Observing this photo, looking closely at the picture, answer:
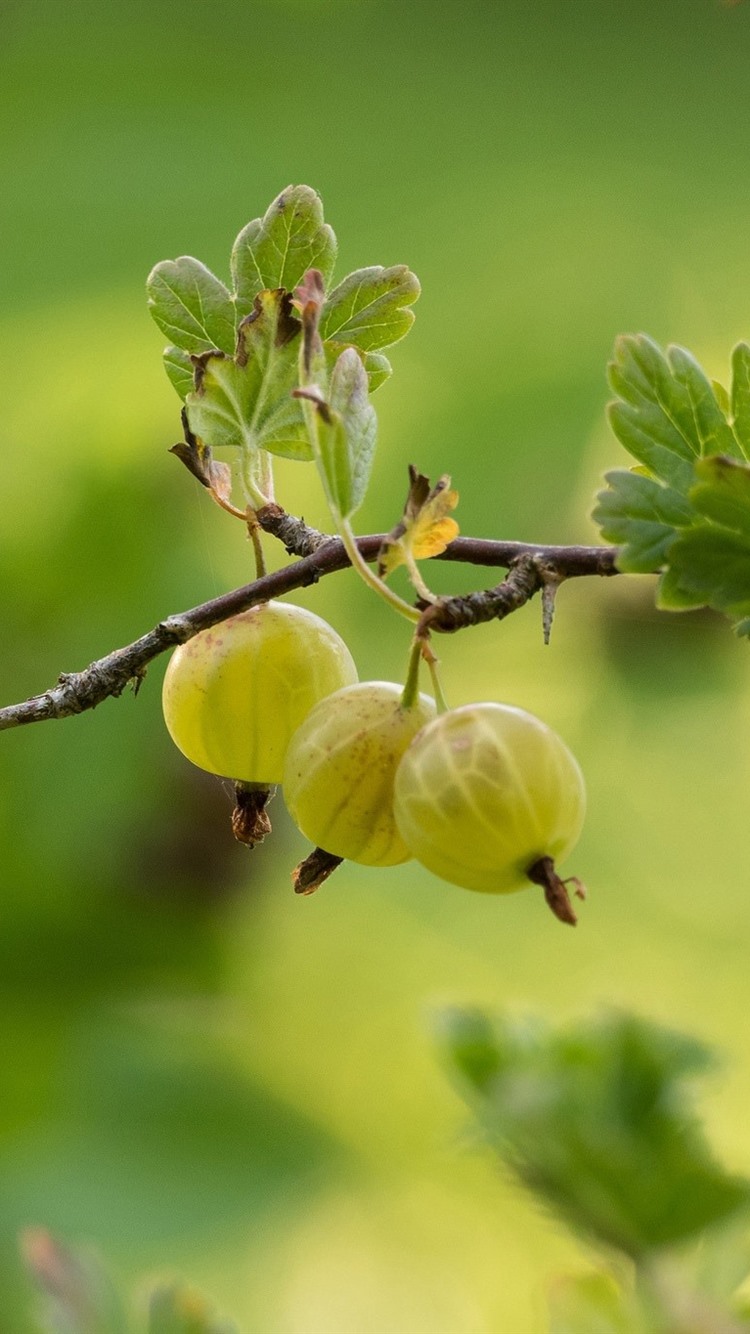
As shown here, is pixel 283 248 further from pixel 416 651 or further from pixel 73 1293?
pixel 73 1293

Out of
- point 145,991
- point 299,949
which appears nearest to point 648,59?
point 299,949

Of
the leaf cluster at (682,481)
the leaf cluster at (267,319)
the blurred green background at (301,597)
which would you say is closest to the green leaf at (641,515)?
the leaf cluster at (682,481)

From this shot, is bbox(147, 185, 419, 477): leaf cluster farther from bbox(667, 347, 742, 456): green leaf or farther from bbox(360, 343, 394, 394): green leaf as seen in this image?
bbox(667, 347, 742, 456): green leaf

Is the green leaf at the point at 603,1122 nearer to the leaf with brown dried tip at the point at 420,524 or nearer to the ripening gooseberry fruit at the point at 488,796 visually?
the ripening gooseberry fruit at the point at 488,796

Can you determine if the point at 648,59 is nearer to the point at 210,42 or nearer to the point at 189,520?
the point at 210,42

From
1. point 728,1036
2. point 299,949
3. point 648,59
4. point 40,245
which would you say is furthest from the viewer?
point 648,59

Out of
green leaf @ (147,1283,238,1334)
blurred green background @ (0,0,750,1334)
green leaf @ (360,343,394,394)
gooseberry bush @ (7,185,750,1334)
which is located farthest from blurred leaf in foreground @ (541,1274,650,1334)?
blurred green background @ (0,0,750,1334)
